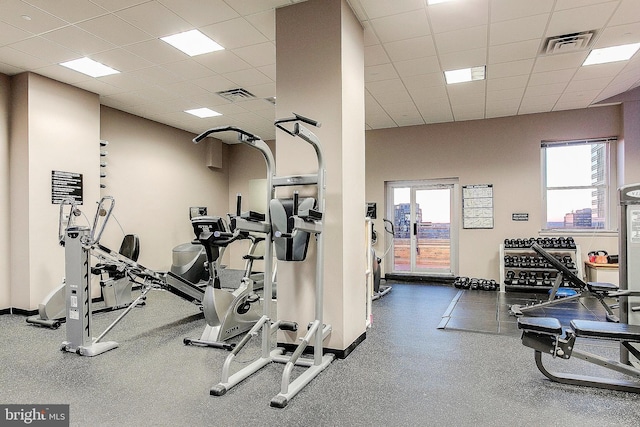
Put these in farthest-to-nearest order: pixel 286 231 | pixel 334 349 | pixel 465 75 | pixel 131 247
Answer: pixel 131 247, pixel 465 75, pixel 334 349, pixel 286 231

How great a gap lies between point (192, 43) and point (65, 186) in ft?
9.41

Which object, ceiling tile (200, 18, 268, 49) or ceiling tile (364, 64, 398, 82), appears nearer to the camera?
ceiling tile (200, 18, 268, 49)

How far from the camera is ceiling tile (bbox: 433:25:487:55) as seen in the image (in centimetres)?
405

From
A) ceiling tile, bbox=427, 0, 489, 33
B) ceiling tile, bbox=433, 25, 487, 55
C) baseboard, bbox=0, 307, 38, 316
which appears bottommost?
baseboard, bbox=0, 307, 38, 316

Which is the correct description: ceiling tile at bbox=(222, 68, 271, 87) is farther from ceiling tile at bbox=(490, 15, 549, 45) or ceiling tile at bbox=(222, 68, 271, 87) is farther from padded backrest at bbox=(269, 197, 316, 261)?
ceiling tile at bbox=(490, 15, 549, 45)

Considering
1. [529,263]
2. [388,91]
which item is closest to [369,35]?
[388,91]

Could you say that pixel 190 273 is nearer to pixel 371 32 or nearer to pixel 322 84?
pixel 322 84

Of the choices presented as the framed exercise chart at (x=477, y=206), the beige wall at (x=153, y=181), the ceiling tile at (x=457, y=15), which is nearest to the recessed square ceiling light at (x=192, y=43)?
the ceiling tile at (x=457, y=15)

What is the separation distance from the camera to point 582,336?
2.70 metres

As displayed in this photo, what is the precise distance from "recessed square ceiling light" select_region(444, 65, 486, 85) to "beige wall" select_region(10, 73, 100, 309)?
17.9 feet

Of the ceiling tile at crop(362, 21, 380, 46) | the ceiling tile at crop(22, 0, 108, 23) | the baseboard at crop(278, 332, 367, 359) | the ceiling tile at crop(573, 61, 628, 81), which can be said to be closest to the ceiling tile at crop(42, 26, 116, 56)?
the ceiling tile at crop(22, 0, 108, 23)

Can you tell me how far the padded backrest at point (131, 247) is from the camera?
18.9 ft

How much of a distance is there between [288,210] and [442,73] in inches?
131

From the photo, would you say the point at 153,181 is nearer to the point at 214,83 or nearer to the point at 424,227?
the point at 214,83
